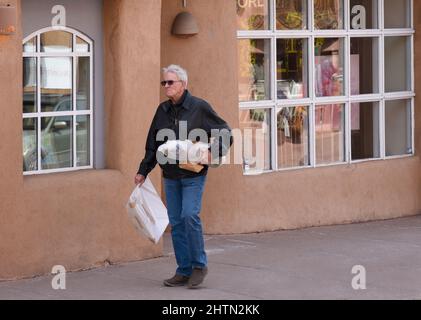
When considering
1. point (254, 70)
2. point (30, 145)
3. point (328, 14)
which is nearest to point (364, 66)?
point (328, 14)

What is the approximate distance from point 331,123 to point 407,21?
5.92 ft

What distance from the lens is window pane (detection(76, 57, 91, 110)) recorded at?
1023 cm

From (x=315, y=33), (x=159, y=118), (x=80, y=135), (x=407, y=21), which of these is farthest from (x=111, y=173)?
(x=407, y=21)

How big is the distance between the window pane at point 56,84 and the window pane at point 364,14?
14.4ft

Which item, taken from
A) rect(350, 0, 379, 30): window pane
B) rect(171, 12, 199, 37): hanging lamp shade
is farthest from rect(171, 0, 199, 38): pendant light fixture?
rect(350, 0, 379, 30): window pane

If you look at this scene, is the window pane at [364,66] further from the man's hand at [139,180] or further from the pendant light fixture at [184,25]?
the man's hand at [139,180]

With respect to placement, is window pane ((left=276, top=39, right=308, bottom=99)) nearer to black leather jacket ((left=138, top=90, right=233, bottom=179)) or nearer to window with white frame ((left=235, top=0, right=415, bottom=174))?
window with white frame ((left=235, top=0, right=415, bottom=174))

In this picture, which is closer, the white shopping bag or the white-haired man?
the white-haired man

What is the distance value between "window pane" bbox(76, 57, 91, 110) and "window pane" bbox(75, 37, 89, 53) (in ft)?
0.27

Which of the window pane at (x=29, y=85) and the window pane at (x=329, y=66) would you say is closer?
the window pane at (x=29, y=85)

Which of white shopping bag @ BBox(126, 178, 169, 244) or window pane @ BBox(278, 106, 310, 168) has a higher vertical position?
window pane @ BBox(278, 106, 310, 168)

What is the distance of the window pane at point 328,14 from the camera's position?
12.8 m

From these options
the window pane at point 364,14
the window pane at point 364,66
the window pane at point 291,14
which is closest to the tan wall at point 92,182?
the window pane at point 291,14

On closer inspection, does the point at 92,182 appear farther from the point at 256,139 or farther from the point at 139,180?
the point at 256,139
